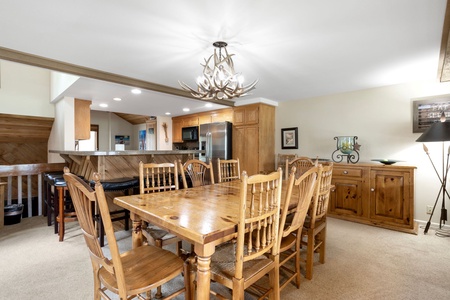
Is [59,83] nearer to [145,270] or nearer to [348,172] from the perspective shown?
[145,270]

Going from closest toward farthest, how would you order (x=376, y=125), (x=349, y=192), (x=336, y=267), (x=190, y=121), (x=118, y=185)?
(x=336, y=267)
(x=118, y=185)
(x=349, y=192)
(x=376, y=125)
(x=190, y=121)

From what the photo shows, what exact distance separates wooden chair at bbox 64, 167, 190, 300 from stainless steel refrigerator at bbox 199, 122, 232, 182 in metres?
3.65

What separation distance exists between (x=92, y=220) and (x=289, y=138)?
4326mm

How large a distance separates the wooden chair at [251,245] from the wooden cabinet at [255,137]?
130 inches

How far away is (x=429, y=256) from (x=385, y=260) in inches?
21.8

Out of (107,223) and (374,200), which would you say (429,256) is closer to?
(374,200)

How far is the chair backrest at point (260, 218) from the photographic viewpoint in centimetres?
122

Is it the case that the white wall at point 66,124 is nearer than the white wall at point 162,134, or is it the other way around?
the white wall at point 66,124

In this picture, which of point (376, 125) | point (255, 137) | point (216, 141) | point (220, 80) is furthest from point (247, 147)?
point (220, 80)

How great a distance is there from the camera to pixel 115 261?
113 cm

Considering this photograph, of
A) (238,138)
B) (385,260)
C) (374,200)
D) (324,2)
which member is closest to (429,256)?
(385,260)

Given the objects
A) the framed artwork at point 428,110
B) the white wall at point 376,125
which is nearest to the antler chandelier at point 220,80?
the white wall at point 376,125

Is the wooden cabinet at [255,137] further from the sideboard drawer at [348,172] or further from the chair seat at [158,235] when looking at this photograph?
the chair seat at [158,235]

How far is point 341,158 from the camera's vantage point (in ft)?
13.8
